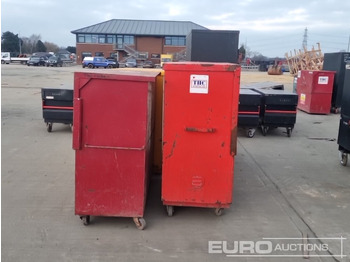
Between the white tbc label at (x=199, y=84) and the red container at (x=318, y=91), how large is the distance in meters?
10.6

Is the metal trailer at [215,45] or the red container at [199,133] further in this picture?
the metal trailer at [215,45]

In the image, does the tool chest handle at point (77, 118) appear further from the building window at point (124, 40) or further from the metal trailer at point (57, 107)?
the building window at point (124, 40)

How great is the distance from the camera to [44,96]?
29.2 feet

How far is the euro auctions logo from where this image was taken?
12.1 feet

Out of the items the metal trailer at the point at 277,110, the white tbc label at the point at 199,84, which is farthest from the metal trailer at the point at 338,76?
the white tbc label at the point at 199,84

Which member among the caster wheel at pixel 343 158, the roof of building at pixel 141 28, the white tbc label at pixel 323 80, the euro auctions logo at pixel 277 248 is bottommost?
the euro auctions logo at pixel 277 248

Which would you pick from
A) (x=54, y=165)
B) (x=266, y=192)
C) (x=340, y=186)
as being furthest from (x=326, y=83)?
(x=54, y=165)

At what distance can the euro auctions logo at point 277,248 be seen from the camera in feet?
12.1

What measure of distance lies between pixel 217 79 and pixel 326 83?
10.9 metres

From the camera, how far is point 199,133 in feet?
13.8

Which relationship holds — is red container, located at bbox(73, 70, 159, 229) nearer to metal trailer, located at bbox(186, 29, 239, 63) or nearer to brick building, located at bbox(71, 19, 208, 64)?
metal trailer, located at bbox(186, 29, 239, 63)

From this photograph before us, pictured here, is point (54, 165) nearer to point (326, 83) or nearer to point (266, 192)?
point (266, 192)

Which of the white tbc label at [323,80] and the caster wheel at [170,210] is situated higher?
the white tbc label at [323,80]

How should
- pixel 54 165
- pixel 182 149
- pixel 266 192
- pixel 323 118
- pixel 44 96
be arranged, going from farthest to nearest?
pixel 323 118, pixel 44 96, pixel 54 165, pixel 266 192, pixel 182 149
